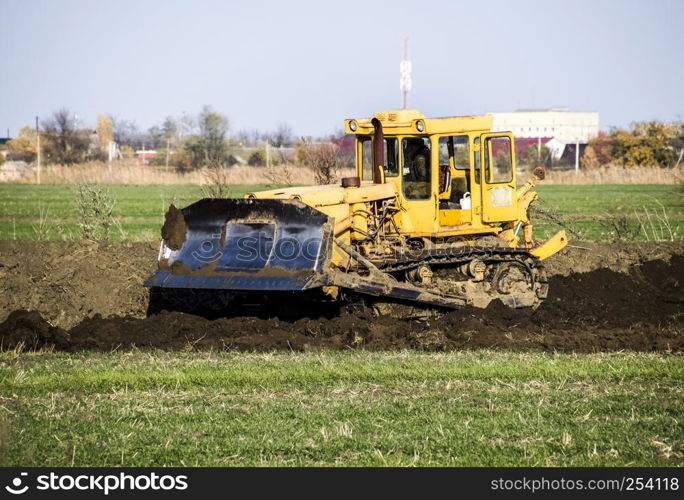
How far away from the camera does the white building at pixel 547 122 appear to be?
14775cm

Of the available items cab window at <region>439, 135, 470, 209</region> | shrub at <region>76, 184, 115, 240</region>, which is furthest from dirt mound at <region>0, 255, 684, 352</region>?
shrub at <region>76, 184, 115, 240</region>

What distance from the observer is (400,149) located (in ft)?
53.3

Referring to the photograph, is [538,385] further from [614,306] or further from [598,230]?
[598,230]

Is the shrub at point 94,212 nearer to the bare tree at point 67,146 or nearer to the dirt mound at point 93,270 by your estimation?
the dirt mound at point 93,270

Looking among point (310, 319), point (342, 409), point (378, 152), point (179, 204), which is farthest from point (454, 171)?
point (179, 204)

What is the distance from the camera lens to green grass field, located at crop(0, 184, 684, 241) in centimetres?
2620

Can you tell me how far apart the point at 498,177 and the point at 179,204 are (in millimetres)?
9625

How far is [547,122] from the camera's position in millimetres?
154000
